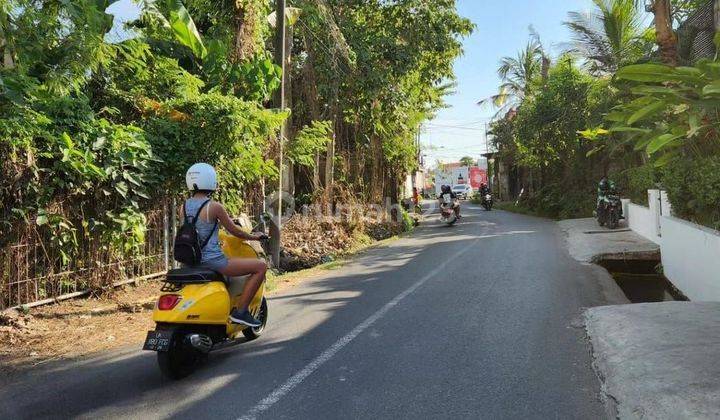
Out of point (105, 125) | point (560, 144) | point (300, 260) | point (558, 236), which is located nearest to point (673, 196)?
point (558, 236)

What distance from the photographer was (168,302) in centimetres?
491

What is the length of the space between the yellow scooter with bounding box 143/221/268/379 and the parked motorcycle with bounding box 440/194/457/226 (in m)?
17.9

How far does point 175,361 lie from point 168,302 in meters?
0.51

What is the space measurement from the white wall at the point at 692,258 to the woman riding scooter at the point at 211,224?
606cm

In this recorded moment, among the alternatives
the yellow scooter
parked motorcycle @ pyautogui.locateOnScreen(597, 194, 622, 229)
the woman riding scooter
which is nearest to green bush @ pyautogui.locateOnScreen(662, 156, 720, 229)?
parked motorcycle @ pyautogui.locateOnScreen(597, 194, 622, 229)

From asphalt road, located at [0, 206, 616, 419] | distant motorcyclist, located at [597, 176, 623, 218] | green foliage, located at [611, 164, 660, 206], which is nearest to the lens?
asphalt road, located at [0, 206, 616, 419]

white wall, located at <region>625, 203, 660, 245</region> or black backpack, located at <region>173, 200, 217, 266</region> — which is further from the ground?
black backpack, located at <region>173, 200, 217, 266</region>

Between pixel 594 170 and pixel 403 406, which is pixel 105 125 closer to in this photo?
pixel 403 406

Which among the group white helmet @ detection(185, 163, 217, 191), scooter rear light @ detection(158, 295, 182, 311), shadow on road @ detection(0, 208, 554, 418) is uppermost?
white helmet @ detection(185, 163, 217, 191)

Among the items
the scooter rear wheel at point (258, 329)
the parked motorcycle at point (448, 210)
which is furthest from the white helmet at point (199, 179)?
the parked motorcycle at point (448, 210)

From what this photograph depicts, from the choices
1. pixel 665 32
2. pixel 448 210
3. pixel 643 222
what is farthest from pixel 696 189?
pixel 448 210

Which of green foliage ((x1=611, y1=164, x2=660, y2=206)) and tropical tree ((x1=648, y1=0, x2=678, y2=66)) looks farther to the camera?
green foliage ((x1=611, y1=164, x2=660, y2=206))

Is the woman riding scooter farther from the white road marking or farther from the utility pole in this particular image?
the utility pole

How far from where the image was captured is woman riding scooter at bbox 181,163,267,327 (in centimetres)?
525
